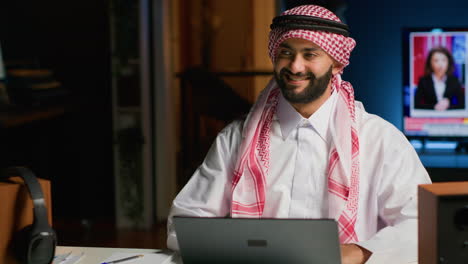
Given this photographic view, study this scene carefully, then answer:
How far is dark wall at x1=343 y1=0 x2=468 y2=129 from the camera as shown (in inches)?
167

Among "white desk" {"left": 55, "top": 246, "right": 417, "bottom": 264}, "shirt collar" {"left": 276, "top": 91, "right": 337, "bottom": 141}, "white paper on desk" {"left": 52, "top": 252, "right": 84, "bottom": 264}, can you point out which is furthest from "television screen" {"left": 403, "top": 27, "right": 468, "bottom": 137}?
"white paper on desk" {"left": 52, "top": 252, "right": 84, "bottom": 264}

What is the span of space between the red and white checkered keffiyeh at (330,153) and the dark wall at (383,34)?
6.72 ft

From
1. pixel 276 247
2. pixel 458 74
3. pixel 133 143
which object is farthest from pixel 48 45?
pixel 276 247

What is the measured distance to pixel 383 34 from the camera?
14.0 ft

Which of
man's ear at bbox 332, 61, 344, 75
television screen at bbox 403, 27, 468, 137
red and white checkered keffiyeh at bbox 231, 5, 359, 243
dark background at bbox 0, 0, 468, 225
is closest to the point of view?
red and white checkered keffiyeh at bbox 231, 5, 359, 243

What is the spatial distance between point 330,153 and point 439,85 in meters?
2.39

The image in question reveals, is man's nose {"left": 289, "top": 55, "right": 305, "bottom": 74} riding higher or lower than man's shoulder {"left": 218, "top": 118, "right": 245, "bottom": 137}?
higher

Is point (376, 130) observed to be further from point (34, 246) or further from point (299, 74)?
point (34, 246)

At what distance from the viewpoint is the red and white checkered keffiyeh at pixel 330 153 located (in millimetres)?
2047

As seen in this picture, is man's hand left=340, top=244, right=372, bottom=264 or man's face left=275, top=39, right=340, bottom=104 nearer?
man's hand left=340, top=244, right=372, bottom=264

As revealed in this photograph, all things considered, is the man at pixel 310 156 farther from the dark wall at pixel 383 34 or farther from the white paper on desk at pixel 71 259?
the dark wall at pixel 383 34

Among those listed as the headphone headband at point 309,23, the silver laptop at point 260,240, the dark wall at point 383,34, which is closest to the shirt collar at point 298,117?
the headphone headband at point 309,23

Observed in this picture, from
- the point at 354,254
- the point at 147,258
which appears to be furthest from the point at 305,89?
the point at 147,258

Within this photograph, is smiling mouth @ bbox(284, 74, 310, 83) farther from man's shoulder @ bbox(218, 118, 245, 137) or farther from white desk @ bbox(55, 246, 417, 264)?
white desk @ bbox(55, 246, 417, 264)
